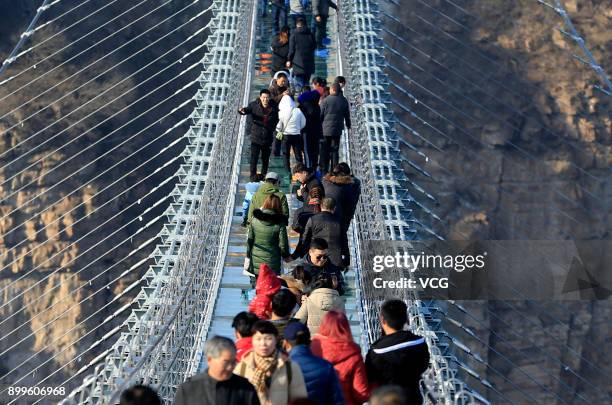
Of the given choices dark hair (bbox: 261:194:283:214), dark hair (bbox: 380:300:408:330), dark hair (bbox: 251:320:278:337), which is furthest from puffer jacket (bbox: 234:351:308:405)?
dark hair (bbox: 261:194:283:214)

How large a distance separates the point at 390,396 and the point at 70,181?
3439cm

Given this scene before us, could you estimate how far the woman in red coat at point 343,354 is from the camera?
19.2 feet

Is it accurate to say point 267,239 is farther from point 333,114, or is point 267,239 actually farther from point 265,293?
point 333,114

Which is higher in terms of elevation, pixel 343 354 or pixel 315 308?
pixel 315 308

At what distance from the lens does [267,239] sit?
884cm

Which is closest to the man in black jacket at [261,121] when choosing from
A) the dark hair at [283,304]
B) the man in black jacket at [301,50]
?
the man in black jacket at [301,50]

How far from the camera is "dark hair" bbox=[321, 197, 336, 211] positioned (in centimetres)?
879

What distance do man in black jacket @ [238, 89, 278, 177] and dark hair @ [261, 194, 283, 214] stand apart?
2944 millimetres

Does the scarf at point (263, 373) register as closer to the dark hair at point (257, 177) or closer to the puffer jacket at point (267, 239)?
the puffer jacket at point (267, 239)

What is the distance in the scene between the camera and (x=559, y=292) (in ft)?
139

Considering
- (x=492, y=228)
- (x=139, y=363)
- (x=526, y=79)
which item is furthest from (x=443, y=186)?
(x=139, y=363)

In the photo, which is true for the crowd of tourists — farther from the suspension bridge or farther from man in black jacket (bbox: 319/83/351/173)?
the suspension bridge

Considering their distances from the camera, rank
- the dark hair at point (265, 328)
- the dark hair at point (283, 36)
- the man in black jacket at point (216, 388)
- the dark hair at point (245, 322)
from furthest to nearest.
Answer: the dark hair at point (283, 36)
the dark hair at point (245, 322)
the dark hair at point (265, 328)
the man in black jacket at point (216, 388)

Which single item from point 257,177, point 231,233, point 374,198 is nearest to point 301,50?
point 257,177
